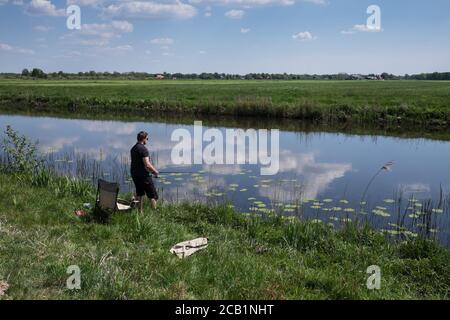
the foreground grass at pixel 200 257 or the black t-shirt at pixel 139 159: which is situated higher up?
the black t-shirt at pixel 139 159

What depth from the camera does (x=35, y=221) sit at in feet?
30.2

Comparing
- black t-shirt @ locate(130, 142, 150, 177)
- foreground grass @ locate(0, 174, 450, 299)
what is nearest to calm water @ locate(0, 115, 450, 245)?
foreground grass @ locate(0, 174, 450, 299)

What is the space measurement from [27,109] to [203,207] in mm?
42708

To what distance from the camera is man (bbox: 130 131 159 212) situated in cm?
1046

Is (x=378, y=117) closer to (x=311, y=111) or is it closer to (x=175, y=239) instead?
(x=311, y=111)

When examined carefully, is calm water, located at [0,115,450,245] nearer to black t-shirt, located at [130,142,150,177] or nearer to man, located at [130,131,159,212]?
man, located at [130,131,159,212]

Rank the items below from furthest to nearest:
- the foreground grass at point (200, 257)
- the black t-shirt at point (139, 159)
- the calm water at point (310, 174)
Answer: the calm water at point (310, 174) → the black t-shirt at point (139, 159) → the foreground grass at point (200, 257)

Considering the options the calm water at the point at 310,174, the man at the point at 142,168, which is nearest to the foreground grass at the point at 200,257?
the man at the point at 142,168

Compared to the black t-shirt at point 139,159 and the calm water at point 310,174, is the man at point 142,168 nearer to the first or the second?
the black t-shirt at point 139,159

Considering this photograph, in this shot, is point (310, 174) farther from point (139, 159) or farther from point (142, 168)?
point (139, 159)

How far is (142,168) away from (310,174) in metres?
8.86

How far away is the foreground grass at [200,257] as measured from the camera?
20.7ft
